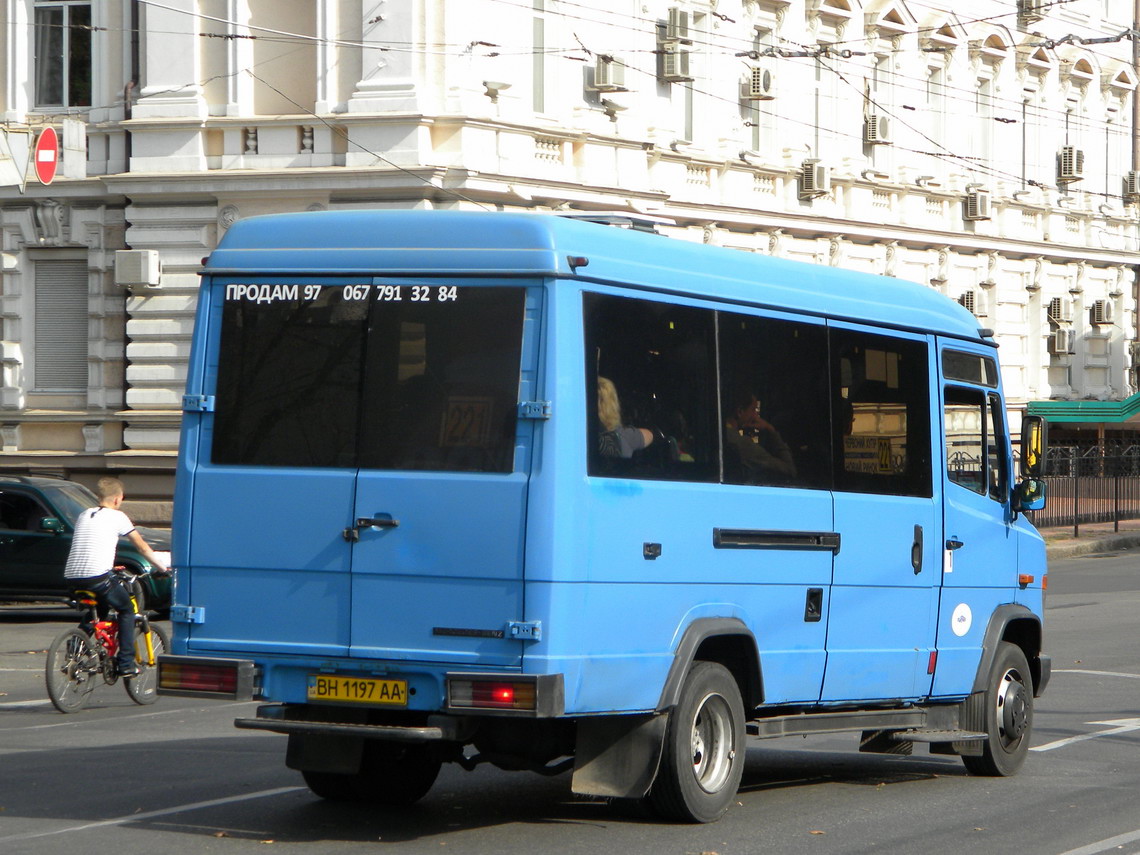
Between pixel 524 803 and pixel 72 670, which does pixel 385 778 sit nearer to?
pixel 524 803

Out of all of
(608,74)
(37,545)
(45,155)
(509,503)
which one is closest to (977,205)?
(608,74)

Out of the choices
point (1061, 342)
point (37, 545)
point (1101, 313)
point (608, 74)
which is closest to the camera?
point (37, 545)

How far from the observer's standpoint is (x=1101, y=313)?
4356cm

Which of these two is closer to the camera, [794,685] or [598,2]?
[794,685]

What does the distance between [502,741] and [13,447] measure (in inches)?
854

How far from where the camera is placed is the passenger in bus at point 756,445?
9.07 meters

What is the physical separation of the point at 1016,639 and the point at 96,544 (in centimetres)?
673

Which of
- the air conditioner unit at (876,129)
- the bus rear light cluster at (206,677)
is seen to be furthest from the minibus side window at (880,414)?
the air conditioner unit at (876,129)

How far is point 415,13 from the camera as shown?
85.4 ft

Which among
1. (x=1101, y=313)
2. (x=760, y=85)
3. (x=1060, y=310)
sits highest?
(x=760, y=85)

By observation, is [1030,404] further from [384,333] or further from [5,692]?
[384,333]

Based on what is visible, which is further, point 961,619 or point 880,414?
point 961,619

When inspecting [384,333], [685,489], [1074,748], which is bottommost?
[1074,748]

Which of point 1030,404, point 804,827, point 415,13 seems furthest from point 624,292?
point 1030,404
